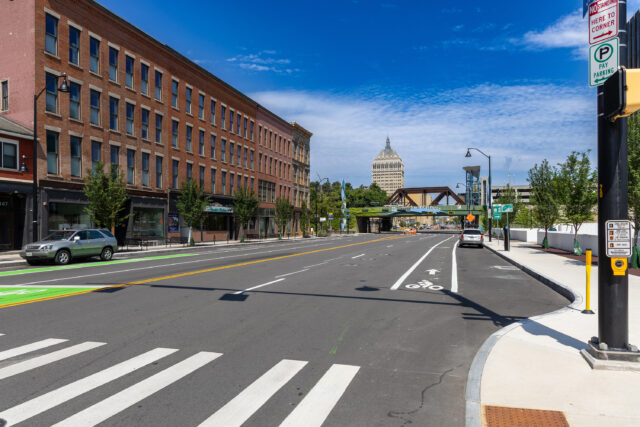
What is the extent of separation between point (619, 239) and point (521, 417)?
281 cm

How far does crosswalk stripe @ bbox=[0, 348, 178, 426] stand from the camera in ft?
14.1

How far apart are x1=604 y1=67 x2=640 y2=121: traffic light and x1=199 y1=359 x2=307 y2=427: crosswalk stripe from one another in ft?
16.6

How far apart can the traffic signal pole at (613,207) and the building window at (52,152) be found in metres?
31.0

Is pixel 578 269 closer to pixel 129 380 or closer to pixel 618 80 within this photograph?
pixel 618 80

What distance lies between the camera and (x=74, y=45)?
101 feet

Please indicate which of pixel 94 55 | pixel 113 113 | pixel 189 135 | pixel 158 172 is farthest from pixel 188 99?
pixel 94 55

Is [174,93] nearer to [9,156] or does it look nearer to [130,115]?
[130,115]

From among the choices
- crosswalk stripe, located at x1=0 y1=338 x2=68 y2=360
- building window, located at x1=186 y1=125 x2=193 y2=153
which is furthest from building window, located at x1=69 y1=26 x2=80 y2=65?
crosswalk stripe, located at x1=0 y1=338 x2=68 y2=360

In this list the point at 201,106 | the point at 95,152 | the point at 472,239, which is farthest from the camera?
the point at 201,106

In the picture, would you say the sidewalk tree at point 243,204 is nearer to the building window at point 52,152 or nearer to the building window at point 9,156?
the building window at point 52,152

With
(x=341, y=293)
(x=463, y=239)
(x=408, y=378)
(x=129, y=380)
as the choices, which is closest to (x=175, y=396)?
(x=129, y=380)

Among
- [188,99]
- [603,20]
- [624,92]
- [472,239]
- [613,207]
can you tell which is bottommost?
[472,239]

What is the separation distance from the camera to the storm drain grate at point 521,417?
4.12 metres

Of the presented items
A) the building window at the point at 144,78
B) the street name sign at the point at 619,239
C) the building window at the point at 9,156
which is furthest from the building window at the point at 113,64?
the street name sign at the point at 619,239
